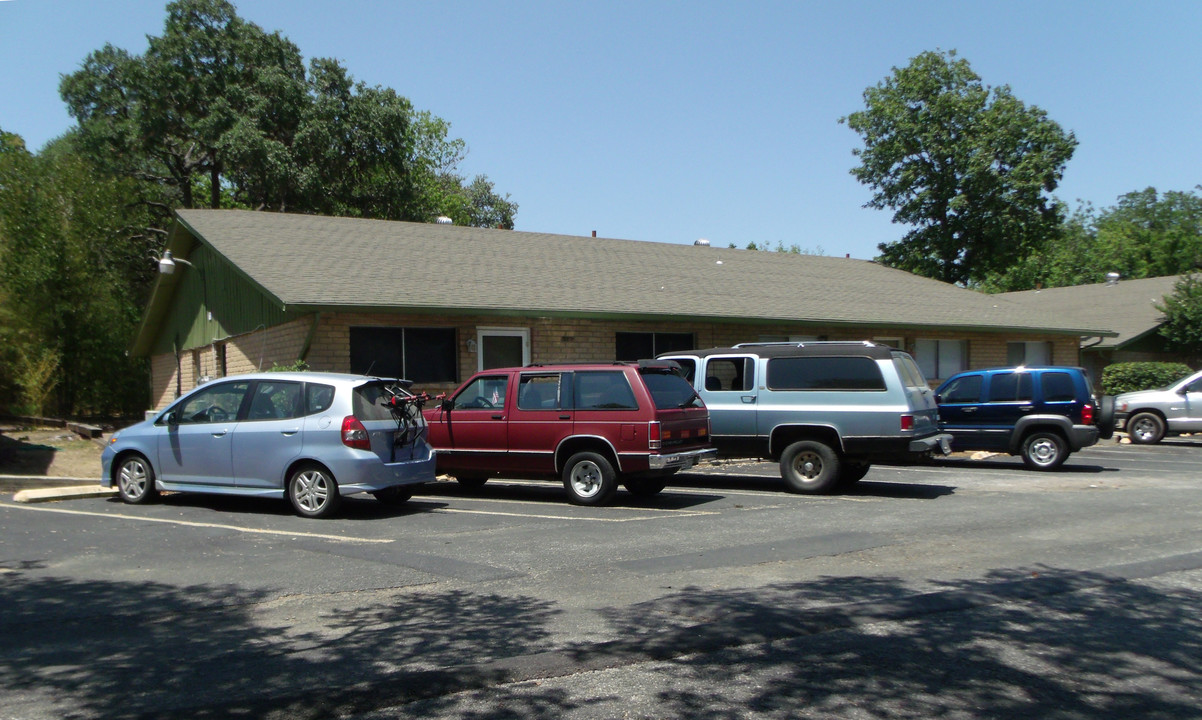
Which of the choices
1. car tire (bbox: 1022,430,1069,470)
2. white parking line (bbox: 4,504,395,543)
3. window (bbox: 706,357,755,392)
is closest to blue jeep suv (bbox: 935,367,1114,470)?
car tire (bbox: 1022,430,1069,470)

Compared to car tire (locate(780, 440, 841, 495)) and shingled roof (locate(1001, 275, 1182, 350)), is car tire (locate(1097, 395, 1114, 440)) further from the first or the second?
shingled roof (locate(1001, 275, 1182, 350))

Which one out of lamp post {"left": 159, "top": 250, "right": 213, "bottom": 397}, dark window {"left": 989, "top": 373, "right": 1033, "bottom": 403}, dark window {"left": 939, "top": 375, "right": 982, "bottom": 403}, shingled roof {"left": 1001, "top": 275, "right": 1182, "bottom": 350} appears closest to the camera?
dark window {"left": 989, "top": 373, "right": 1033, "bottom": 403}

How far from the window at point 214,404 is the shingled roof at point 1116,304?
25768mm

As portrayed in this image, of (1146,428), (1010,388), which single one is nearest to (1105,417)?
(1010,388)

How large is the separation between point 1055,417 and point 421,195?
33.2 metres

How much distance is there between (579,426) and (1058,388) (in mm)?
9120

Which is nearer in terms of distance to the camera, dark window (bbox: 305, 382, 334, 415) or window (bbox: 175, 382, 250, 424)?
dark window (bbox: 305, 382, 334, 415)

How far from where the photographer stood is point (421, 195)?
146 feet

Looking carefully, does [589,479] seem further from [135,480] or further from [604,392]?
[135,480]

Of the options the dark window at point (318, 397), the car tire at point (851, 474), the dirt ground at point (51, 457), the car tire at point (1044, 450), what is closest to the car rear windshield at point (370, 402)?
the dark window at point (318, 397)

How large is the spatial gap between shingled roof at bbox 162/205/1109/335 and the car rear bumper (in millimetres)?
6433

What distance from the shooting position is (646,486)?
13.3 meters

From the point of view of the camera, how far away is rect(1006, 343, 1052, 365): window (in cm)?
2695

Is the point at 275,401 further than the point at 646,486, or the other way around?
the point at 646,486
